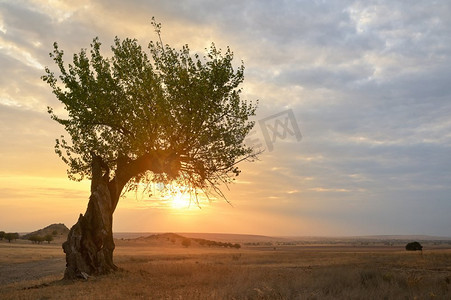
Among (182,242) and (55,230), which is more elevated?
(55,230)

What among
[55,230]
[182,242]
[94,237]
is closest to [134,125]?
[94,237]

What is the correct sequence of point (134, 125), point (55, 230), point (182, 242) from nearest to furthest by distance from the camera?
point (134, 125), point (182, 242), point (55, 230)

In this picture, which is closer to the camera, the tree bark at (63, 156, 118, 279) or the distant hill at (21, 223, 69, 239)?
the tree bark at (63, 156, 118, 279)

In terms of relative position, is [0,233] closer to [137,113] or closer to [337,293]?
[137,113]

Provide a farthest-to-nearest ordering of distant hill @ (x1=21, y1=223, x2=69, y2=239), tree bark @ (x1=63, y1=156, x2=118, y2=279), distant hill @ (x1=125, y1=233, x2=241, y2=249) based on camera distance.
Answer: distant hill @ (x1=21, y1=223, x2=69, y2=239) → distant hill @ (x1=125, y1=233, x2=241, y2=249) → tree bark @ (x1=63, y1=156, x2=118, y2=279)

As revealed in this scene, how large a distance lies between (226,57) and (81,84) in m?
10.3

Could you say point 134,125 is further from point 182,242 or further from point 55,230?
point 55,230

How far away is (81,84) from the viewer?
28156 millimetres

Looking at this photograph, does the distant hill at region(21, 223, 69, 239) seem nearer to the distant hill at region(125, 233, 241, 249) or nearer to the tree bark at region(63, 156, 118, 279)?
the distant hill at region(125, 233, 241, 249)

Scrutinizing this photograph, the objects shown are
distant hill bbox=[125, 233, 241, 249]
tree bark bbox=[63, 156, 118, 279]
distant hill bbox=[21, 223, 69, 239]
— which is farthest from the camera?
distant hill bbox=[21, 223, 69, 239]

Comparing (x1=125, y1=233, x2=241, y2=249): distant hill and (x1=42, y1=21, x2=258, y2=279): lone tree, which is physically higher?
(x1=42, y1=21, x2=258, y2=279): lone tree

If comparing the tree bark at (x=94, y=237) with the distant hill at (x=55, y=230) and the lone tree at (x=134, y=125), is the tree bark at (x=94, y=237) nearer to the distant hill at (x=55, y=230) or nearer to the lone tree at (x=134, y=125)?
the lone tree at (x=134, y=125)

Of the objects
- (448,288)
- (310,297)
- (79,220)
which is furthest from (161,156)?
(448,288)

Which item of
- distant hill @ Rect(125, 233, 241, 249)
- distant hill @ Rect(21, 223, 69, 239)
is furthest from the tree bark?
distant hill @ Rect(21, 223, 69, 239)
